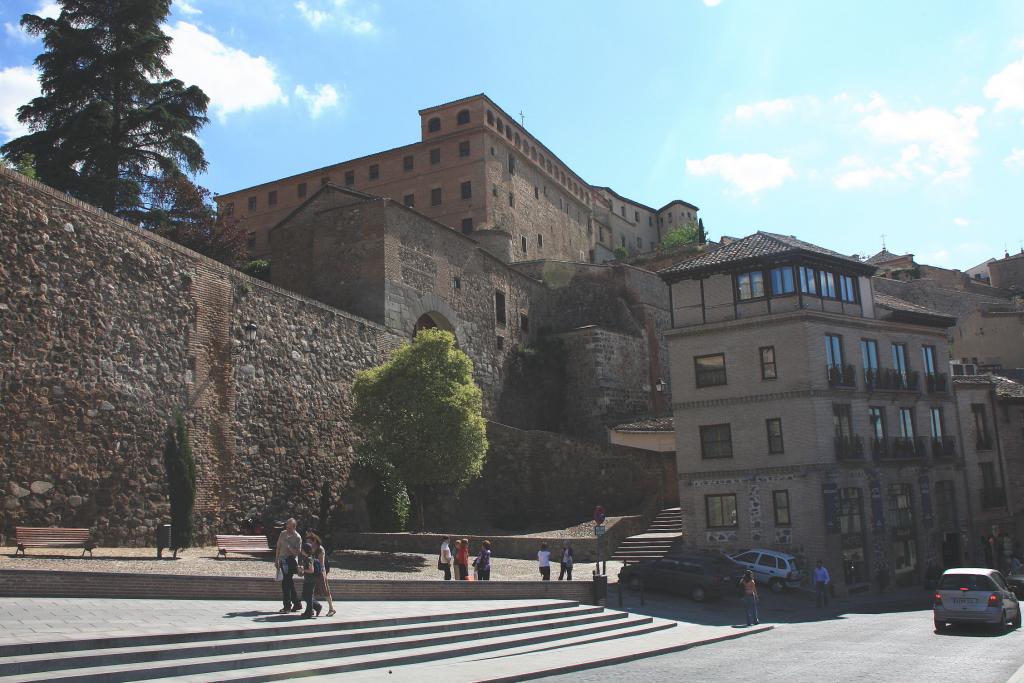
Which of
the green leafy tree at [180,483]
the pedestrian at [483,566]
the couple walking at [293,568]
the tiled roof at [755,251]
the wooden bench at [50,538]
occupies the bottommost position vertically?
the pedestrian at [483,566]

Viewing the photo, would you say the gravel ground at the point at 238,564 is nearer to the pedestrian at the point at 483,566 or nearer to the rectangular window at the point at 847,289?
the pedestrian at the point at 483,566

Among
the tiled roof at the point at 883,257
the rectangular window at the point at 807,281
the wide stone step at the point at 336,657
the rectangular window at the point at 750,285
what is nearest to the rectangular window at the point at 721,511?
the rectangular window at the point at 750,285

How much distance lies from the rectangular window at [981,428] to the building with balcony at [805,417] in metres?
5.01

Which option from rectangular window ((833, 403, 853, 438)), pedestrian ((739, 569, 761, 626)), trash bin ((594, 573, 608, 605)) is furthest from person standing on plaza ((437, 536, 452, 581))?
rectangular window ((833, 403, 853, 438))

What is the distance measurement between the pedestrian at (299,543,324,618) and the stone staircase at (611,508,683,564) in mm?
15229

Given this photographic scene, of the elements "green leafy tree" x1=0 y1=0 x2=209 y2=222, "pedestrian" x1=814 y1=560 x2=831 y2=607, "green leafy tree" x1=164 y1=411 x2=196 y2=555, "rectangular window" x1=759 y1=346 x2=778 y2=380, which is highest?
"green leafy tree" x1=0 y1=0 x2=209 y2=222

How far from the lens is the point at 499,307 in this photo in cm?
4169

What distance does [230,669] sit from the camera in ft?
36.9

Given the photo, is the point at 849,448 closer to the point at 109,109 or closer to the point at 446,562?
the point at 446,562

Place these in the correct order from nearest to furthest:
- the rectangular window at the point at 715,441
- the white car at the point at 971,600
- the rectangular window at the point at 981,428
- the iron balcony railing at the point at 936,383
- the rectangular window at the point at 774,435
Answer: the white car at the point at 971,600, the rectangular window at the point at 774,435, the rectangular window at the point at 715,441, the iron balcony railing at the point at 936,383, the rectangular window at the point at 981,428

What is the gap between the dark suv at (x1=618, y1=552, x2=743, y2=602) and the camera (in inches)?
915

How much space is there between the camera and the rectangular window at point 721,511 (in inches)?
1123

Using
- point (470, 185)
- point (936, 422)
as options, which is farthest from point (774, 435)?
point (470, 185)

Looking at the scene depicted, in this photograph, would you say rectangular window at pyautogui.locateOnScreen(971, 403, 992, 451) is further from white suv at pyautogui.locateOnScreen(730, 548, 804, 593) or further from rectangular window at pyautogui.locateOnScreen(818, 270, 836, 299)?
white suv at pyautogui.locateOnScreen(730, 548, 804, 593)
